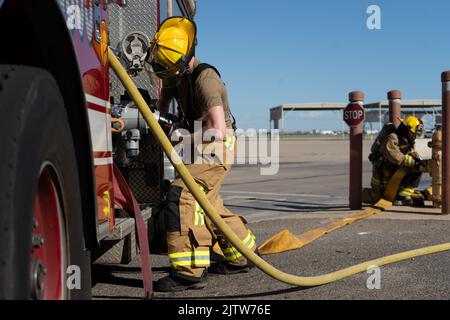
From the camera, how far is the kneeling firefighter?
8.11 metres

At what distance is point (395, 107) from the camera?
347 inches

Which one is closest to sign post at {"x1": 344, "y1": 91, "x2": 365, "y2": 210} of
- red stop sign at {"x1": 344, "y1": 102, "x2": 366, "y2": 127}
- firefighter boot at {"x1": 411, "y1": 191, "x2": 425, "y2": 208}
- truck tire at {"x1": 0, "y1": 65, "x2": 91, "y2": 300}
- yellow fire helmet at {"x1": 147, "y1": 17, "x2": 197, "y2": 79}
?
red stop sign at {"x1": 344, "y1": 102, "x2": 366, "y2": 127}

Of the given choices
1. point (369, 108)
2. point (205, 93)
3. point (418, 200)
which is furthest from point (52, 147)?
point (369, 108)

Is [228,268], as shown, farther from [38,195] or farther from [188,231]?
[38,195]

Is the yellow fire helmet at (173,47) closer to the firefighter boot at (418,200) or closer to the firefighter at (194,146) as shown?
the firefighter at (194,146)

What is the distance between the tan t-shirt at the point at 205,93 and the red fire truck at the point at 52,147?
1.15 metres

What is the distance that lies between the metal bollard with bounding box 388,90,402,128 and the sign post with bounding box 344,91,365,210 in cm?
120

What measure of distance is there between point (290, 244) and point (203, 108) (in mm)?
1824

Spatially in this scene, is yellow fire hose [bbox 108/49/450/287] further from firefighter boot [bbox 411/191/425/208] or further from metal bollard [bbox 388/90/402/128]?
metal bollard [bbox 388/90/402/128]

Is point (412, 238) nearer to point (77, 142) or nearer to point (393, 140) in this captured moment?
point (393, 140)

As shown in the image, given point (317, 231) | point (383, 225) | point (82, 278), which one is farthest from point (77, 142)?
point (383, 225)

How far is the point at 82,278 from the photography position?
88.9 inches

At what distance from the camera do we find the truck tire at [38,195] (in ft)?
5.04
